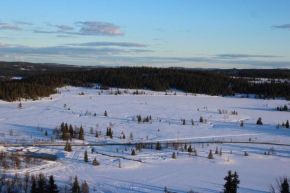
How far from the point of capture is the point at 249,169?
1605 cm

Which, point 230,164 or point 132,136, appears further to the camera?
point 132,136

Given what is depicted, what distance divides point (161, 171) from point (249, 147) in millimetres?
8252

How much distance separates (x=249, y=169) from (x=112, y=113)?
65.8 feet

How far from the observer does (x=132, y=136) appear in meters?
22.9

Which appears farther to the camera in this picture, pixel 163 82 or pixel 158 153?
pixel 163 82

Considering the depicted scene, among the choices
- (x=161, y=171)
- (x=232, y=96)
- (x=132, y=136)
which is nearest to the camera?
(x=161, y=171)

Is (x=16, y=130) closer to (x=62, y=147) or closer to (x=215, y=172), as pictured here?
(x=62, y=147)

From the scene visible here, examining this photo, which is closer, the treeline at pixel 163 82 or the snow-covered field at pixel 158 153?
the snow-covered field at pixel 158 153

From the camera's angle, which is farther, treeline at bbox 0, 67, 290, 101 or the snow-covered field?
treeline at bbox 0, 67, 290, 101

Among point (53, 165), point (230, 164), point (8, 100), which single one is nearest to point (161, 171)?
point (230, 164)

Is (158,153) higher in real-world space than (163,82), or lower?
lower

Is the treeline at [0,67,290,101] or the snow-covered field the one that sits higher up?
the treeline at [0,67,290,101]

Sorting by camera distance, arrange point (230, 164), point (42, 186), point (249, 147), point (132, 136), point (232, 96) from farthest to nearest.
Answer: point (232, 96) → point (132, 136) → point (249, 147) → point (230, 164) → point (42, 186)

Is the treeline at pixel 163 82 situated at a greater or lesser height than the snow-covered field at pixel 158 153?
greater
